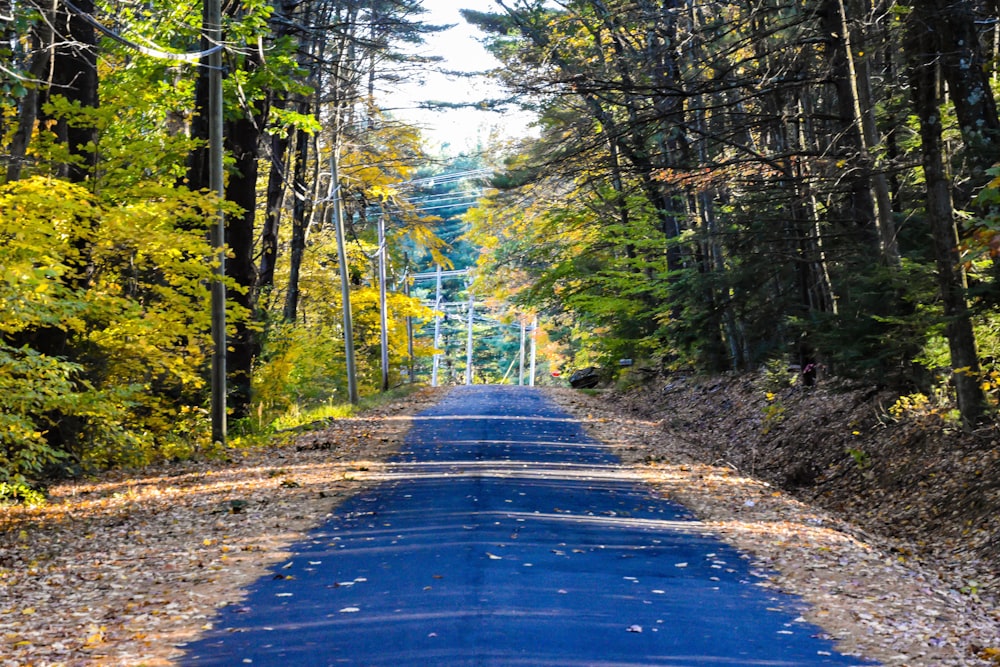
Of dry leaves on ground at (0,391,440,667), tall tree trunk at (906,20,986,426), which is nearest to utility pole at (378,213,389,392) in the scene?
dry leaves on ground at (0,391,440,667)

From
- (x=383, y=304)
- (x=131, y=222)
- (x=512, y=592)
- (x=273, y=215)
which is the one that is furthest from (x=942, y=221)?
(x=383, y=304)

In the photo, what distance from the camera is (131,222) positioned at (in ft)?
43.6

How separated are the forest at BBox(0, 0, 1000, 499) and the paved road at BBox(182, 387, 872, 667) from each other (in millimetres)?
3043

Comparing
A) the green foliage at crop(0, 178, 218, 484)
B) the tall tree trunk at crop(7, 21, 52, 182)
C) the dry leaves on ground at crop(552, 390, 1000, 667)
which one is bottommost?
the dry leaves on ground at crop(552, 390, 1000, 667)

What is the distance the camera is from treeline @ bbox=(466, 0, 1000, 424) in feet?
38.4

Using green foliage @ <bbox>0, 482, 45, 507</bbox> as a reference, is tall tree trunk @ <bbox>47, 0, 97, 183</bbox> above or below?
above

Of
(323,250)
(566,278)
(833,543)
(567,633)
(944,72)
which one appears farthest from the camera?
(323,250)

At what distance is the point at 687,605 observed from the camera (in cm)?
721

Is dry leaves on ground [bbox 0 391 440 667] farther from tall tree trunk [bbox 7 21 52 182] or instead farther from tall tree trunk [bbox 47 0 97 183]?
tall tree trunk [bbox 47 0 97 183]

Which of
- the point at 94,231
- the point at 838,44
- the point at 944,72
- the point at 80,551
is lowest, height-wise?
the point at 80,551

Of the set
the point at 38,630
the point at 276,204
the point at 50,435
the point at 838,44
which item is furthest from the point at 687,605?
the point at 276,204

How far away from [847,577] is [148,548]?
21.0 ft

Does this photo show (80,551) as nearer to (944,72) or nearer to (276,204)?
(944,72)

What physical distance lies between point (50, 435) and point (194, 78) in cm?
780
